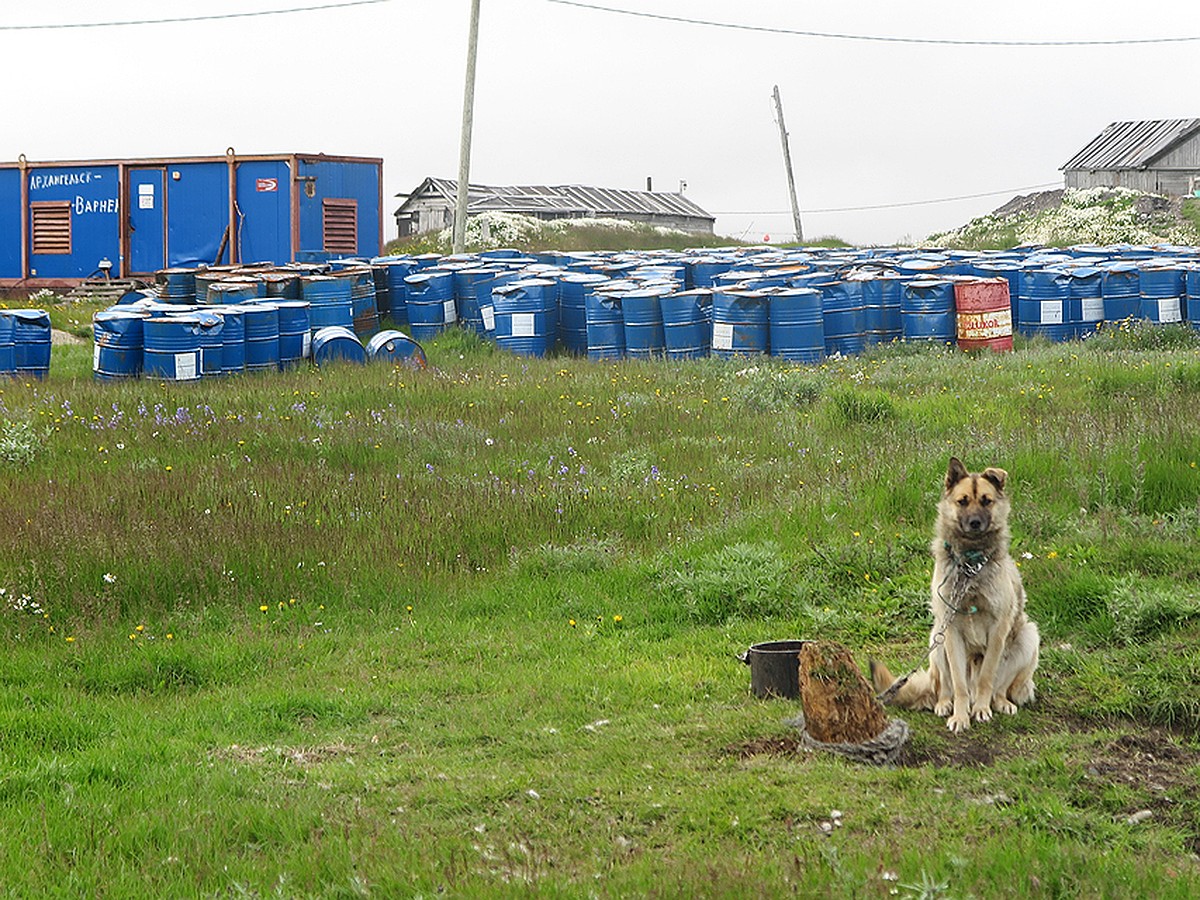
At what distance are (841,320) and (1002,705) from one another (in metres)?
12.1

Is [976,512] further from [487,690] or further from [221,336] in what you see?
[221,336]

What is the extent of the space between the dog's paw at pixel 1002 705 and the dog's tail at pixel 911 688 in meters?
0.28

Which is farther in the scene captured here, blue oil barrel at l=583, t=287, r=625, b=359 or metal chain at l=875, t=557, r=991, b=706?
blue oil barrel at l=583, t=287, r=625, b=359

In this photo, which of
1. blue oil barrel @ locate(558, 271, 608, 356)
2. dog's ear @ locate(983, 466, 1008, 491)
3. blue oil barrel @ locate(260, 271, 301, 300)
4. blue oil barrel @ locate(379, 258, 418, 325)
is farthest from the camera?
blue oil barrel @ locate(379, 258, 418, 325)

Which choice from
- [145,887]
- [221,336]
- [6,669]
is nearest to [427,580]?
[6,669]

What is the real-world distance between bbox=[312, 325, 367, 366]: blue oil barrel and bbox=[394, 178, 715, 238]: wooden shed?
37380 mm

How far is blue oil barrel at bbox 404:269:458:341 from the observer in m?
20.1

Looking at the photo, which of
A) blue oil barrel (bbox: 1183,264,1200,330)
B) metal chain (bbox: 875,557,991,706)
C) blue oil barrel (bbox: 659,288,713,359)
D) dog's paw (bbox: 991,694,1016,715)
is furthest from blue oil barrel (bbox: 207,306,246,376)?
blue oil barrel (bbox: 1183,264,1200,330)

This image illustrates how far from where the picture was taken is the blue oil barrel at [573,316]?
61.9 ft

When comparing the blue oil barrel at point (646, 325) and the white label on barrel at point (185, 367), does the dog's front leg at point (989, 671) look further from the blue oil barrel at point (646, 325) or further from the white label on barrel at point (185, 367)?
the blue oil barrel at point (646, 325)

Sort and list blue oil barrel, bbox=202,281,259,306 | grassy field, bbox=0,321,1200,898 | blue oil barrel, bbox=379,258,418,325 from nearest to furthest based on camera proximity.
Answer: grassy field, bbox=0,321,1200,898
blue oil barrel, bbox=202,281,259,306
blue oil barrel, bbox=379,258,418,325

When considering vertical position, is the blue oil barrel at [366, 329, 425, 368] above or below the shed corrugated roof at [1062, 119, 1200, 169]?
below

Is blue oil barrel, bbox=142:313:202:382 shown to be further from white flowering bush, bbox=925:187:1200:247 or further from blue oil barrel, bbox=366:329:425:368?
white flowering bush, bbox=925:187:1200:247

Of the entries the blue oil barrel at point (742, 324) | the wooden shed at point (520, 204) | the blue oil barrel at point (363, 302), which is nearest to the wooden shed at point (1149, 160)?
the wooden shed at point (520, 204)
